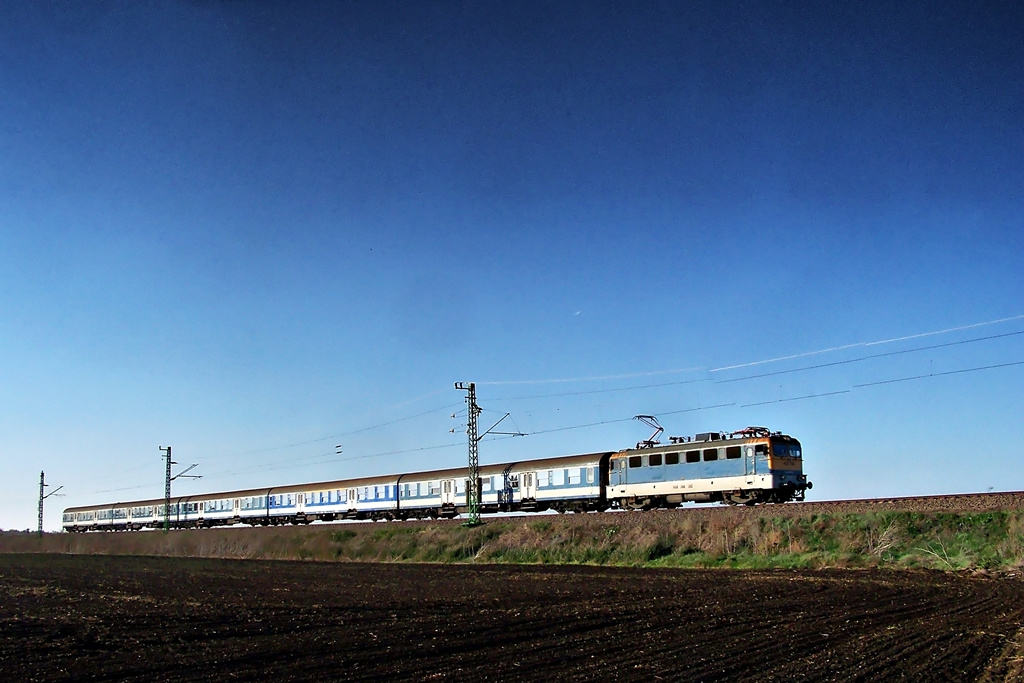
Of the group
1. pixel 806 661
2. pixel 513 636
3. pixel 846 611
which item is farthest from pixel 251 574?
pixel 806 661

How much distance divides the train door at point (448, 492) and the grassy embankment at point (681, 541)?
460 centimetres

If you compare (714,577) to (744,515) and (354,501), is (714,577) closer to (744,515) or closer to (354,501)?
(744,515)

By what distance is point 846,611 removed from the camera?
1688 cm

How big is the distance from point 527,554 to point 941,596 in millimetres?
20600

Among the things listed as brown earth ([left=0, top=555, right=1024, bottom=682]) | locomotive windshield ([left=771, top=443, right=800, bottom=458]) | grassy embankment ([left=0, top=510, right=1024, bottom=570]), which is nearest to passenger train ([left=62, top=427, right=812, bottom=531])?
locomotive windshield ([left=771, top=443, right=800, bottom=458])

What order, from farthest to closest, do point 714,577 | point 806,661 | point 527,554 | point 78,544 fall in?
point 78,544, point 527,554, point 714,577, point 806,661

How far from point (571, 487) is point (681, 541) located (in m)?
13.3

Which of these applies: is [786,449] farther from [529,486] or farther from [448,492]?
[448,492]

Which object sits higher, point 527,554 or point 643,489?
point 643,489

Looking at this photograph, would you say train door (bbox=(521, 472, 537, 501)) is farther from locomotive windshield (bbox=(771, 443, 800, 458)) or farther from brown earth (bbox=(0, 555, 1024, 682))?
brown earth (bbox=(0, 555, 1024, 682))

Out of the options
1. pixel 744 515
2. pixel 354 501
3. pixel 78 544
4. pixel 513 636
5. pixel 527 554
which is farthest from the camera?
pixel 78 544

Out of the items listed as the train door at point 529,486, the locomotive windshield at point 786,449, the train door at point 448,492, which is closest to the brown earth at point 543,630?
the locomotive windshield at point 786,449

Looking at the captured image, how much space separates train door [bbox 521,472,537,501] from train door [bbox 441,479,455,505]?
5.89 metres

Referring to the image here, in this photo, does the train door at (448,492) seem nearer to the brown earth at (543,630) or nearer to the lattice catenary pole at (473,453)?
the lattice catenary pole at (473,453)
